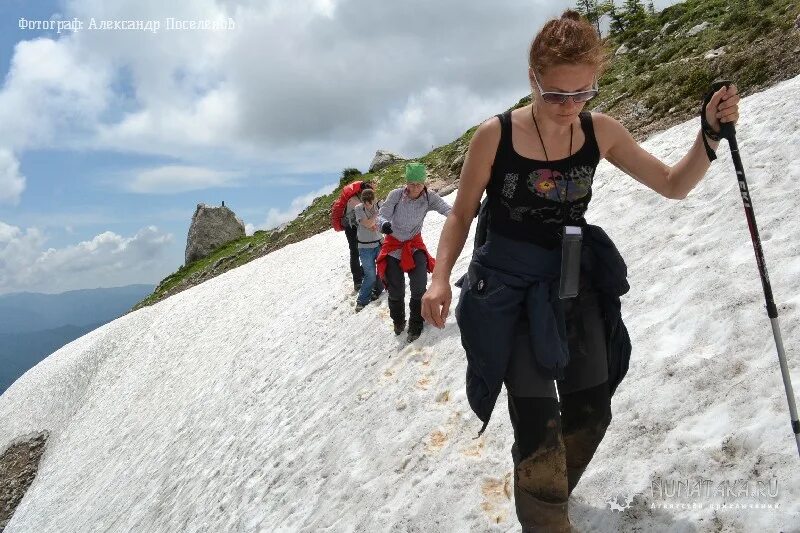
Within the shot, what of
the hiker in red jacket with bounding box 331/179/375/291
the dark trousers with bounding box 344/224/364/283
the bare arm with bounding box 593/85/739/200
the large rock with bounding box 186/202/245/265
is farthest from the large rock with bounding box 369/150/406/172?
the bare arm with bounding box 593/85/739/200

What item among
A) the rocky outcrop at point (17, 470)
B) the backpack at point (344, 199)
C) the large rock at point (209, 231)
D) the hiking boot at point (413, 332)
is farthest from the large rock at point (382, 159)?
the hiking boot at point (413, 332)

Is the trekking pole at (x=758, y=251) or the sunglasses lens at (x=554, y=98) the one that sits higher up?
the sunglasses lens at (x=554, y=98)

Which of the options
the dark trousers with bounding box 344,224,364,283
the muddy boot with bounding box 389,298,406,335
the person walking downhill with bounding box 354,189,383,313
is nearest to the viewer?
the muddy boot with bounding box 389,298,406,335

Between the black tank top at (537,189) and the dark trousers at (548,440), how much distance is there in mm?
1085

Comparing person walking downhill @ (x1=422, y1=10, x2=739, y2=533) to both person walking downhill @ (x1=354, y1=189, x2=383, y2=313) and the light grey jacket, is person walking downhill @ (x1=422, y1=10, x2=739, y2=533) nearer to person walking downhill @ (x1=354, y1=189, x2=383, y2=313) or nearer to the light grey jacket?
the light grey jacket

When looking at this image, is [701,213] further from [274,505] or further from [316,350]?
[316,350]

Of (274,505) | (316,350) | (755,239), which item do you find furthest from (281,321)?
(755,239)

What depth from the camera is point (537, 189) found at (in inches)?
138

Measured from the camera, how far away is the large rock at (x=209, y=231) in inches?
2463

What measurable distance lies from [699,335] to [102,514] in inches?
530

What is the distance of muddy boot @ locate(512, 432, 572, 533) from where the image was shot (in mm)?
3428

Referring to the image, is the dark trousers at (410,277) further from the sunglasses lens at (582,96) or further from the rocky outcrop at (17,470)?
the rocky outcrop at (17,470)

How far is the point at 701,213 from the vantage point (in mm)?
8484

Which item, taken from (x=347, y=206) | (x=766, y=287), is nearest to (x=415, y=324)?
(x=347, y=206)
